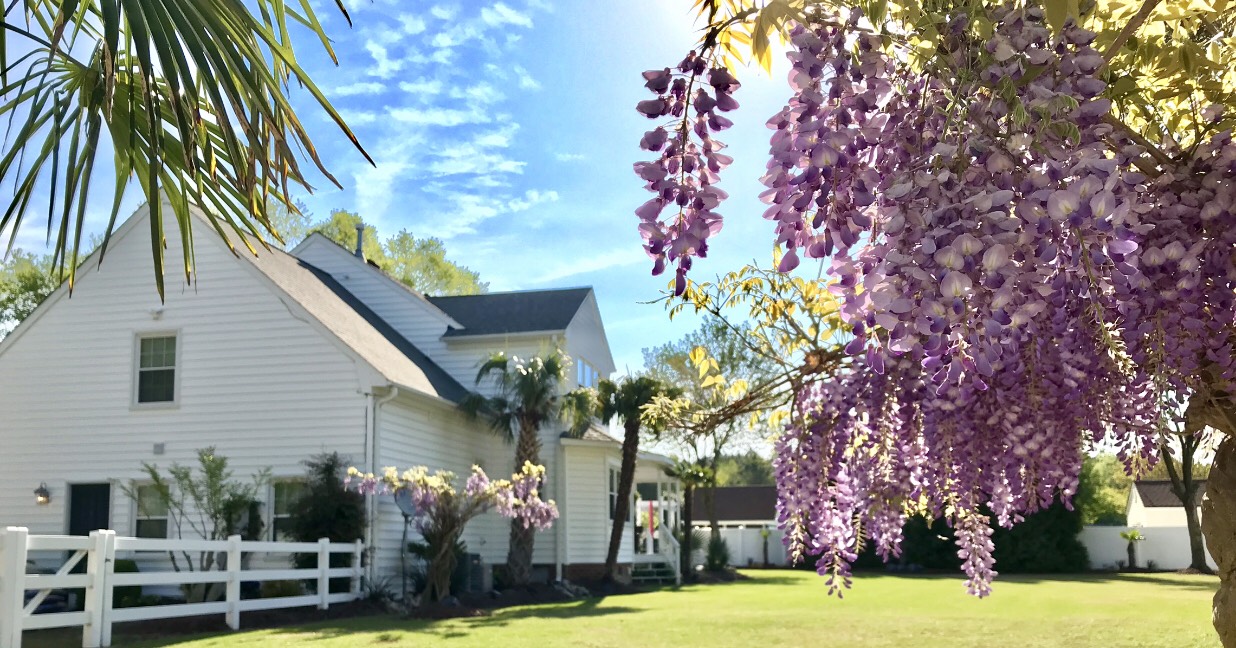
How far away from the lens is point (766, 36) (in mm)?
2340

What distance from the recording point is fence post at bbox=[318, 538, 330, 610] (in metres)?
14.8

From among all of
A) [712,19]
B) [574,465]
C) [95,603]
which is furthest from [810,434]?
[574,465]

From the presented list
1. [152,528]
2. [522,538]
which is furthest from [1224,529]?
[522,538]

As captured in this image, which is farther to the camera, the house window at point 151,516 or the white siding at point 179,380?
the house window at point 151,516

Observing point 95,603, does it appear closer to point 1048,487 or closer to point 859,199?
point 1048,487

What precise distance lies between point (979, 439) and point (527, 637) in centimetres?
797

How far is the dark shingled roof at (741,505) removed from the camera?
141 feet

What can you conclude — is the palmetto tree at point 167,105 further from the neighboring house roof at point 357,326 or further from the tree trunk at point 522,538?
the tree trunk at point 522,538

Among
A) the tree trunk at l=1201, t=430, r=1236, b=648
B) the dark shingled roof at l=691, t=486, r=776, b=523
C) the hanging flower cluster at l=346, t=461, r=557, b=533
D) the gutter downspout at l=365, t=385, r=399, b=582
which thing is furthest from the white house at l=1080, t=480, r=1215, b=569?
the tree trunk at l=1201, t=430, r=1236, b=648

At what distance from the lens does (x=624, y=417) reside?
71.8 ft

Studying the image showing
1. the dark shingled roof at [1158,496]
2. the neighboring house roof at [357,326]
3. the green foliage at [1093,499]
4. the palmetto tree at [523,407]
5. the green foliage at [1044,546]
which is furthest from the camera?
the dark shingled roof at [1158,496]

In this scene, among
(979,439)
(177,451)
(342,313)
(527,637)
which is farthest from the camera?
(342,313)

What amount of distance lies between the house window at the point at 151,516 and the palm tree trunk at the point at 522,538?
6316mm

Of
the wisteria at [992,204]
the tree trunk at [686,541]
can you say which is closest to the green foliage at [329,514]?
the tree trunk at [686,541]
